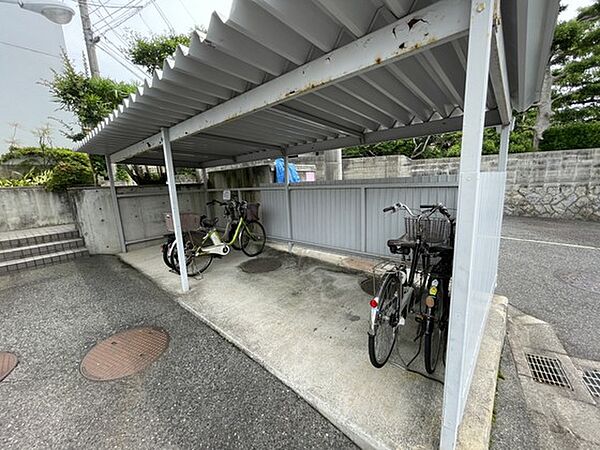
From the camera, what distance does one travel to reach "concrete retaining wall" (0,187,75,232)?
5129 mm

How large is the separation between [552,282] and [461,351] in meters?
3.30

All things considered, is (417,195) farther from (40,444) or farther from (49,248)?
(49,248)

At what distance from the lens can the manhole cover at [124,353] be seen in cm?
203

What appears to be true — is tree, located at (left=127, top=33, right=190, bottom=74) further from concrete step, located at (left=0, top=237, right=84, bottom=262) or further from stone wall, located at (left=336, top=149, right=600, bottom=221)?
stone wall, located at (left=336, top=149, right=600, bottom=221)

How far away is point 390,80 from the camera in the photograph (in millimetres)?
2068

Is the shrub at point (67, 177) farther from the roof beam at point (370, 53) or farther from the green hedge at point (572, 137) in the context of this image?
the green hedge at point (572, 137)

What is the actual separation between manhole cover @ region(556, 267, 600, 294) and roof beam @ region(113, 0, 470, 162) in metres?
3.85

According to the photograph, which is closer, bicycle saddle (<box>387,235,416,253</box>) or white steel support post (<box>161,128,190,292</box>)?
bicycle saddle (<box>387,235,416,253</box>)

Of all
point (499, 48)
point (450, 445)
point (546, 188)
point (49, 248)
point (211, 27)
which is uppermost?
point (211, 27)

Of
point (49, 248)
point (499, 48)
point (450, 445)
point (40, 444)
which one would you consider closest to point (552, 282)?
point (450, 445)

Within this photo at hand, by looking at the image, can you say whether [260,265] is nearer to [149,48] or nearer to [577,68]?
[149,48]

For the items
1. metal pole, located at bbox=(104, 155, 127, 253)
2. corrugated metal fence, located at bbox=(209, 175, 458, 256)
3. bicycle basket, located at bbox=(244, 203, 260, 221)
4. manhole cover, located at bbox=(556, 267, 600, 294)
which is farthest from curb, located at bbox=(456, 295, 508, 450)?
metal pole, located at bbox=(104, 155, 127, 253)

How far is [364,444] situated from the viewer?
1.37 m

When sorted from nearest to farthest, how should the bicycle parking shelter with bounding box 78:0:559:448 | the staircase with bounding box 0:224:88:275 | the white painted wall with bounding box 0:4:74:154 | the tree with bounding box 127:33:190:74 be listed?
1. the bicycle parking shelter with bounding box 78:0:559:448
2. the staircase with bounding box 0:224:88:275
3. the tree with bounding box 127:33:190:74
4. the white painted wall with bounding box 0:4:74:154
